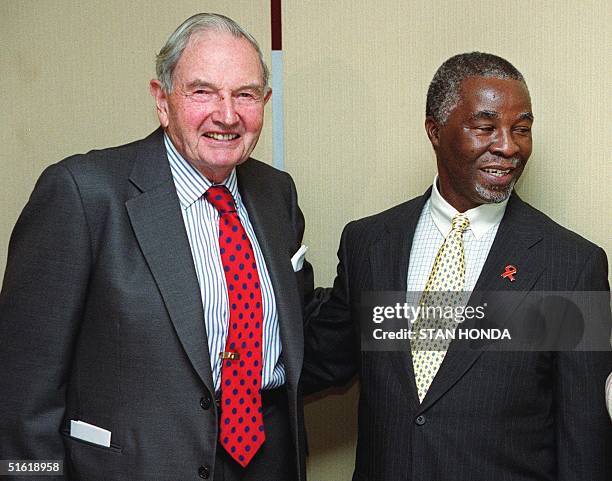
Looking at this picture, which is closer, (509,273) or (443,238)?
(509,273)

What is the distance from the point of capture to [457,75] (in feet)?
6.99

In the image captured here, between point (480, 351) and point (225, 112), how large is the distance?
2.55 ft

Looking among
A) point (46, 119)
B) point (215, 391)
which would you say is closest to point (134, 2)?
point (46, 119)

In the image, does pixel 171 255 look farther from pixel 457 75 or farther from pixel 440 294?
pixel 457 75

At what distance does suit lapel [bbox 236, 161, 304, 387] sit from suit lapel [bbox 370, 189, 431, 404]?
8.2 inches

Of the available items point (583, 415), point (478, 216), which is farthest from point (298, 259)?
point (583, 415)

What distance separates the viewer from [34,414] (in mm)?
1884

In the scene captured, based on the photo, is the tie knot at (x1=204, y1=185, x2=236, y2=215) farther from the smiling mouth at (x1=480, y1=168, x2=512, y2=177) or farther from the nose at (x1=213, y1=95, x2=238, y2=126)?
the smiling mouth at (x1=480, y1=168, x2=512, y2=177)

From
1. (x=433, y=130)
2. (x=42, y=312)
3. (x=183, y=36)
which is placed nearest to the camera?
(x=42, y=312)

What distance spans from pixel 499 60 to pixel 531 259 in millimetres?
476

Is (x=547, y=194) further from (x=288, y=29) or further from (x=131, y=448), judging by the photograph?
(x=131, y=448)

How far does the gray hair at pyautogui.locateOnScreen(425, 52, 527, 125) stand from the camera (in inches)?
82.0

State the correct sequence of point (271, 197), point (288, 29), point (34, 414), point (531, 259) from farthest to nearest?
point (288, 29) → point (271, 197) → point (531, 259) → point (34, 414)

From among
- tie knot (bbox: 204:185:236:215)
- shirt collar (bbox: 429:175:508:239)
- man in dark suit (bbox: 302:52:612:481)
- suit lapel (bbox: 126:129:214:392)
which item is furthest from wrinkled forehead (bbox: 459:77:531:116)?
suit lapel (bbox: 126:129:214:392)
